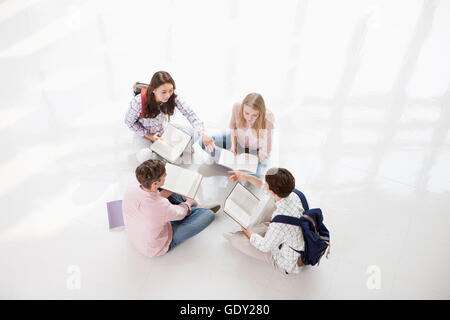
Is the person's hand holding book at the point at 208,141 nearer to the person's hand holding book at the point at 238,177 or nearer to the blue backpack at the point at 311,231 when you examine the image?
the person's hand holding book at the point at 238,177

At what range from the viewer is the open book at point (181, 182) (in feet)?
9.31

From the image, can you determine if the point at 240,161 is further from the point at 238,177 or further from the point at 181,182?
the point at 181,182

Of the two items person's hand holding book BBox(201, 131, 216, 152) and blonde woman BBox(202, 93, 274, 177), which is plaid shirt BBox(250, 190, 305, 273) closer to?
blonde woman BBox(202, 93, 274, 177)

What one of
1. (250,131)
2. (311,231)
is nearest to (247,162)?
(250,131)

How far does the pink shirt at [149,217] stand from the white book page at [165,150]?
600 millimetres

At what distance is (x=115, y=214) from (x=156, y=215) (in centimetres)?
72

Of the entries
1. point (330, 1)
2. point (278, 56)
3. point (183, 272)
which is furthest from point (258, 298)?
point (330, 1)

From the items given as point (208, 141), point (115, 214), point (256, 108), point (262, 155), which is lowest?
point (115, 214)

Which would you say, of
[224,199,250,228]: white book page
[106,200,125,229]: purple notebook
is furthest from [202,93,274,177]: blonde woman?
[106,200,125,229]: purple notebook

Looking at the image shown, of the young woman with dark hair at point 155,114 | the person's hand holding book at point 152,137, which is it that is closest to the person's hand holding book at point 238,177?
the young woman with dark hair at point 155,114

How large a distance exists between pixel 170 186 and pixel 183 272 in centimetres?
71

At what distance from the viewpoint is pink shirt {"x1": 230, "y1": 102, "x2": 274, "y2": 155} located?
10.5ft

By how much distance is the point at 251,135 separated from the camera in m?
3.27

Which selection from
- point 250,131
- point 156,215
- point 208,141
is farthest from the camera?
point 208,141
